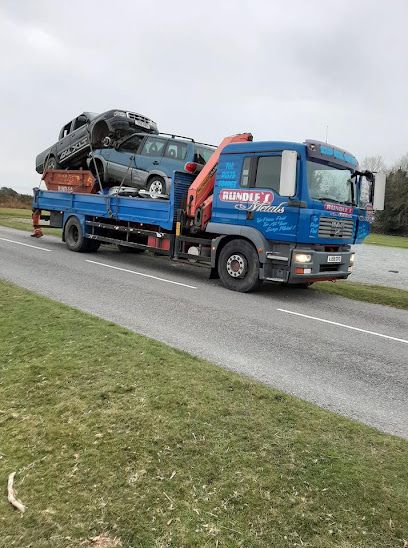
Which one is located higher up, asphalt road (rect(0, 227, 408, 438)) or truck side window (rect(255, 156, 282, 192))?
truck side window (rect(255, 156, 282, 192))

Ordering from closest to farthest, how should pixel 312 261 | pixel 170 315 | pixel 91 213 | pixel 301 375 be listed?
pixel 301 375 → pixel 170 315 → pixel 312 261 → pixel 91 213

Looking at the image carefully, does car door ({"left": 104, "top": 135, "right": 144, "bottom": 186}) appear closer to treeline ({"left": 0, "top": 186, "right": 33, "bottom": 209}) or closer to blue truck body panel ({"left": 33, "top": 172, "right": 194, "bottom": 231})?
blue truck body panel ({"left": 33, "top": 172, "right": 194, "bottom": 231})

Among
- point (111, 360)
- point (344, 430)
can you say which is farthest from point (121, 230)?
point (344, 430)

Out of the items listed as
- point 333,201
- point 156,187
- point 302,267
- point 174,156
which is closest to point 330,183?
point 333,201

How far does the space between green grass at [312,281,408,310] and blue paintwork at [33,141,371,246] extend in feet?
3.93

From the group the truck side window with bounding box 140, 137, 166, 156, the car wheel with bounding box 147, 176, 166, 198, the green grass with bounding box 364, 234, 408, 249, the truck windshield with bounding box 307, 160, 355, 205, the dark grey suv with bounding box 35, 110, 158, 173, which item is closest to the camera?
the truck windshield with bounding box 307, 160, 355, 205

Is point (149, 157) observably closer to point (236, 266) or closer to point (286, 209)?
point (236, 266)

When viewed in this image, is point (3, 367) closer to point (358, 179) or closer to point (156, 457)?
point (156, 457)

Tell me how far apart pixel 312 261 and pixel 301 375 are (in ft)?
15.3

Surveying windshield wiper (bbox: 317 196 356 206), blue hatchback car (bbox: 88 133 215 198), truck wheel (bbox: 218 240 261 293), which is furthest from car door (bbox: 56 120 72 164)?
windshield wiper (bbox: 317 196 356 206)

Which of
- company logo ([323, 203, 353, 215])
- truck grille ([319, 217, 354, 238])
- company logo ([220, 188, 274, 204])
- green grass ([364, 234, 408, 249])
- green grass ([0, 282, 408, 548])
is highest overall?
company logo ([220, 188, 274, 204])

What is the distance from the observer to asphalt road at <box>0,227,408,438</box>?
465 cm

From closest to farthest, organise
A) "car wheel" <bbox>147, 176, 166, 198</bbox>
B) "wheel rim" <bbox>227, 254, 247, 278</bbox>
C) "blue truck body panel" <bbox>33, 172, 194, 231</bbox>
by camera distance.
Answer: "wheel rim" <bbox>227, 254, 247, 278</bbox>, "blue truck body panel" <bbox>33, 172, 194, 231</bbox>, "car wheel" <bbox>147, 176, 166, 198</bbox>

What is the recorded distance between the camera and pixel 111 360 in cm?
461
